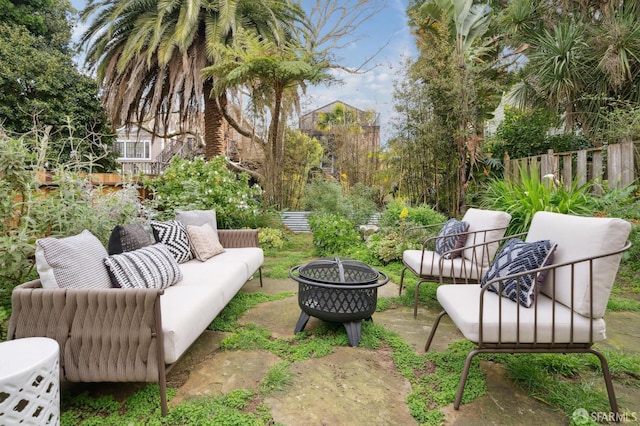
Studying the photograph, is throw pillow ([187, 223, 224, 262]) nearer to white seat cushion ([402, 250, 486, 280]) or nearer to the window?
white seat cushion ([402, 250, 486, 280])

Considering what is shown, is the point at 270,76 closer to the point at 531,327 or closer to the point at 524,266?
the point at 524,266

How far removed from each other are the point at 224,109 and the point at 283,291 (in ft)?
19.7

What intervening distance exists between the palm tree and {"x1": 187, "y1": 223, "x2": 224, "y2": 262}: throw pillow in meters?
4.89

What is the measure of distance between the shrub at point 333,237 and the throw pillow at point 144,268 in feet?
9.84

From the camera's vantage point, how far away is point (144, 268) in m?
2.00

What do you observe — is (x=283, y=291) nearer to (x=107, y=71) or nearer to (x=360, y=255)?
(x=360, y=255)

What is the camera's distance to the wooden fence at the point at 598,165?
13.1 feet

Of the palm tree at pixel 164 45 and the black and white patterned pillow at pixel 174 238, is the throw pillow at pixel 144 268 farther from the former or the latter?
the palm tree at pixel 164 45

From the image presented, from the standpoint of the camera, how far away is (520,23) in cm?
619

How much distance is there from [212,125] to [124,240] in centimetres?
606

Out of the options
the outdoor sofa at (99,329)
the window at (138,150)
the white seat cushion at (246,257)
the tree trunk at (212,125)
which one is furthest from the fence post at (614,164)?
the window at (138,150)

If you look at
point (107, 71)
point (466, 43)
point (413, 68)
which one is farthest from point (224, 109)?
point (466, 43)

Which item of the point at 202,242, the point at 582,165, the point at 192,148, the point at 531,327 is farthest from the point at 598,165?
the point at 192,148

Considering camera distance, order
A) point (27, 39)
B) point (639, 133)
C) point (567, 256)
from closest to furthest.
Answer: point (567, 256)
point (639, 133)
point (27, 39)
